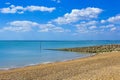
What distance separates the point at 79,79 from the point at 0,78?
6.78 metres

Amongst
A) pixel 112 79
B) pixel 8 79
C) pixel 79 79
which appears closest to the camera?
pixel 112 79

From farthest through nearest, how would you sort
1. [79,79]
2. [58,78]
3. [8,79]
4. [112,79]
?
[8,79]
[58,78]
[79,79]
[112,79]

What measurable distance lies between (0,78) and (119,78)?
363 inches

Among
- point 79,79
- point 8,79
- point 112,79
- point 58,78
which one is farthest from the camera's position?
point 8,79

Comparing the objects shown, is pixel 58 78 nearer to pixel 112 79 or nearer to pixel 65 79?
pixel 65 79

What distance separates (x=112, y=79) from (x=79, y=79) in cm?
215

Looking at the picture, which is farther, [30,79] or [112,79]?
[30,79]

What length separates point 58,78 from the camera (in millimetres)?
16938

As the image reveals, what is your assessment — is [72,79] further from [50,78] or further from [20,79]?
[20,79]

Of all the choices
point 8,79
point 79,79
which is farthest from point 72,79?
point 8,79

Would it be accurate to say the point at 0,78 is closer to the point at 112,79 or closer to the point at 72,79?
the point at 72,79

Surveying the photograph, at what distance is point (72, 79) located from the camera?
612 inches

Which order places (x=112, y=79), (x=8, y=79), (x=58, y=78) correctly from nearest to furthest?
(x=112, y=79) < (x=58, y=78) < (x=8, y=79)

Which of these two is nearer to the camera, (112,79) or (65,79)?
(112,79)
